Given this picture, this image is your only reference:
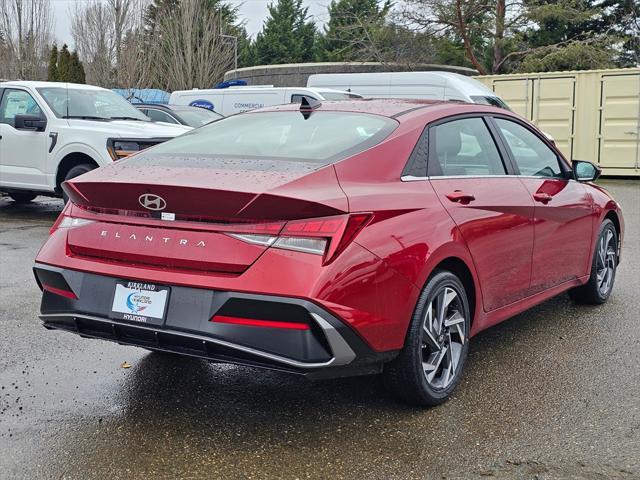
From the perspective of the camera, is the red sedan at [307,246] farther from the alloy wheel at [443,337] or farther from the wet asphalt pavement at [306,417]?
the wet asphalt pavement at [306,417]

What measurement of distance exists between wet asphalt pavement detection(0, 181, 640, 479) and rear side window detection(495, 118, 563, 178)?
43.1 inches

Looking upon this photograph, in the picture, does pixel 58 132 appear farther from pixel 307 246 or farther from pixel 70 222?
pixel 307 246

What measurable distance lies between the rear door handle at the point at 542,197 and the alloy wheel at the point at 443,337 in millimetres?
1169

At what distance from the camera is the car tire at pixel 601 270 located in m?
5.78

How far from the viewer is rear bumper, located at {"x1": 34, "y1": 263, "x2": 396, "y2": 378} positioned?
10.3ft

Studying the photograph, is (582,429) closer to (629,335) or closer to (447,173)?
(447,173)

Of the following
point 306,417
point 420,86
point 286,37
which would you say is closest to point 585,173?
point 306,417

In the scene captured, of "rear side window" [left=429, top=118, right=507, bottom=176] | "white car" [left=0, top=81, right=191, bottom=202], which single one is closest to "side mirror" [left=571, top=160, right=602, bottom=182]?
"rear side window" [left=429, top=118, right=507, bottom=176]

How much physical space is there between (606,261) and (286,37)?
166 feet

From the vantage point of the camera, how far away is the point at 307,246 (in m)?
3.18

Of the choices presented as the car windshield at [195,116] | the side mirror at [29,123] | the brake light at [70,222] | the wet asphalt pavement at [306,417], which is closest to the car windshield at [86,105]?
the side mirror at [29,123]

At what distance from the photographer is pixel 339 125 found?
13.5 ft

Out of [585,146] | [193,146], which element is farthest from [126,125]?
[585,146]

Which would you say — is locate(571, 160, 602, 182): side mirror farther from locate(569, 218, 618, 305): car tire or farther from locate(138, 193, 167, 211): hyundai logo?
locate(138, 193, 167, 211): hyundai logo
